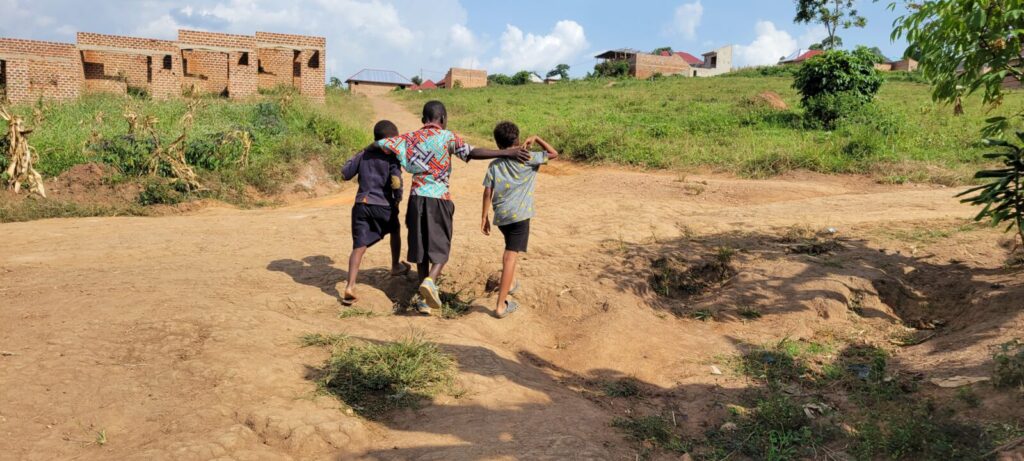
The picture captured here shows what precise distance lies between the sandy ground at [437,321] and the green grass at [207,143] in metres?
1.76

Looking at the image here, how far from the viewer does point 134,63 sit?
720 inches

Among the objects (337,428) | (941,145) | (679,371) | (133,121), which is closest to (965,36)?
(679,371)

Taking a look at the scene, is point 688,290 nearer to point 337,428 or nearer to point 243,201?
point 337,428

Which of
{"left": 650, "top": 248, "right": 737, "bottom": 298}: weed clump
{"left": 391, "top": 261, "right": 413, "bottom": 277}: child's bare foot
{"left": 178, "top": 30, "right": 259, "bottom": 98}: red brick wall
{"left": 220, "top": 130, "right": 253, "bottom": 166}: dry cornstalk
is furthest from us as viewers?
{"left": 178, "top": 30, "right": 259, "bottom": 98}: red brick wall

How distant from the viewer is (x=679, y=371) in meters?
4.12

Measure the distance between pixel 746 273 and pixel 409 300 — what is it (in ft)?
8.92

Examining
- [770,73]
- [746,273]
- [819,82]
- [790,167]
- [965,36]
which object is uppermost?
[770,73]

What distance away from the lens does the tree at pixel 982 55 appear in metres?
4.31

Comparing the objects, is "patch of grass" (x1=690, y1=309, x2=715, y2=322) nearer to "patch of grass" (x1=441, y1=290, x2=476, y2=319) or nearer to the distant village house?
"patch of grass" (x1=441, y1=290, x2=476, y2=319)

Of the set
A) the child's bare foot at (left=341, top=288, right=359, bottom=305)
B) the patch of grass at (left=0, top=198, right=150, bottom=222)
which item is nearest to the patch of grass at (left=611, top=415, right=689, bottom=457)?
the child's bare foot at (left=341, top=288, right=359, bottom=305)

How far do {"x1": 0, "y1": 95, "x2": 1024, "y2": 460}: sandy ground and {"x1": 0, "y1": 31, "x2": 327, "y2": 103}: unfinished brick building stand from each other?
1037 centimetres

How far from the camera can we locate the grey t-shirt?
4.58 metres

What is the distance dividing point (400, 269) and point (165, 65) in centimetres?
1664

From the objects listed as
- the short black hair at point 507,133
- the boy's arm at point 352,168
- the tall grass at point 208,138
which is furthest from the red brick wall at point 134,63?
the short black hair at point 507,133
